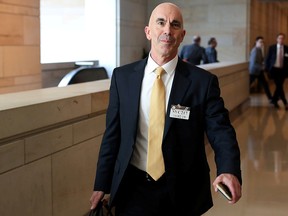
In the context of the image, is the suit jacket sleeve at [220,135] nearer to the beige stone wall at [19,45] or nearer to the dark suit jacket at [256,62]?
the beige stone wall at [19,45]

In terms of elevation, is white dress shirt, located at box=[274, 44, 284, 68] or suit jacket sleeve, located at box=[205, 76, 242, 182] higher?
white dress shirt, located at box=[274, 44, 284, 68]

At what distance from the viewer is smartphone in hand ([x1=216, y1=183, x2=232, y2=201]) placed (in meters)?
2.12

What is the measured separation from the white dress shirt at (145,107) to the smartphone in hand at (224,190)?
41 cm

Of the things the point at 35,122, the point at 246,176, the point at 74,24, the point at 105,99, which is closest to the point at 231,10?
the point at 74,24

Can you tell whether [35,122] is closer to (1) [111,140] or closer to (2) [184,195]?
(1) [111,140]

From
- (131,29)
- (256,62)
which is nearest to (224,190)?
(256,62)

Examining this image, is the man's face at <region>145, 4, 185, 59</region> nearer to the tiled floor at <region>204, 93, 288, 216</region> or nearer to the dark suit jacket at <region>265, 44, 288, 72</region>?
the tiled floor at <region>204, 93, 288, 216</region>

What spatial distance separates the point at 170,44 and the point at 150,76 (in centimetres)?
20

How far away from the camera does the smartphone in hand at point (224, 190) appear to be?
2115 mm

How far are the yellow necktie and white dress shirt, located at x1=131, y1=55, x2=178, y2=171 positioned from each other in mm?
43

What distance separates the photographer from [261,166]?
6895mm

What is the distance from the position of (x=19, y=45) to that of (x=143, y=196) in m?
6.91

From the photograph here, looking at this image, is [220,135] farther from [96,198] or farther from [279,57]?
[279,57]

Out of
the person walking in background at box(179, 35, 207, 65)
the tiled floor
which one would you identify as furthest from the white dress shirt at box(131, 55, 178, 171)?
the person walking in background at box(179, 35, 207, 65)
